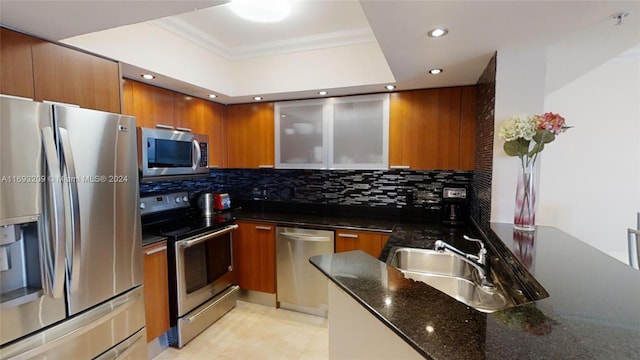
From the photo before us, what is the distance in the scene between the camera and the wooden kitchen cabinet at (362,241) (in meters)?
2.58

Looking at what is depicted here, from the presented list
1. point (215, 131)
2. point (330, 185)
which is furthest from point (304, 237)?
point (215, 131)

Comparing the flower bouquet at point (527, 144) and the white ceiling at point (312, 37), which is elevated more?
the white ceiling at point (312, 37)

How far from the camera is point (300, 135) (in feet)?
9.98

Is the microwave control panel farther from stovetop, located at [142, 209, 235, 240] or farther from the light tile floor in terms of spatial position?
the light tile floor

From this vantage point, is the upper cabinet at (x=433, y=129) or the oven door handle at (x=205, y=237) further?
the upper cabinet at (x=433, y=129)

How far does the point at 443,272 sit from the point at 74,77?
2478 mm

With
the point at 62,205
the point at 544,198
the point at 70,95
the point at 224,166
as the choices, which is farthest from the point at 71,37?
the point at 544,198

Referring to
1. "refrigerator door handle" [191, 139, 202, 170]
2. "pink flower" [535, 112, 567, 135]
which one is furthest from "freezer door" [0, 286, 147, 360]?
"pink flower" [535, 112, 567, 135]

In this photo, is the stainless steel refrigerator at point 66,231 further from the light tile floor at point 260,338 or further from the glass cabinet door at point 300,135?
the glass cabinet door at point 300,135

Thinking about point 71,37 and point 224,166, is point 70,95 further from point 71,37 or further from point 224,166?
point 224,166

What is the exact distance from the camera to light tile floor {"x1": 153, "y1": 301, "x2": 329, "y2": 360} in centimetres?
226

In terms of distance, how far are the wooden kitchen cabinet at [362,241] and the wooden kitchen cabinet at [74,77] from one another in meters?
1.96

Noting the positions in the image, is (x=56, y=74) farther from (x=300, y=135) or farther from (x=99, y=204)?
(x=300, y=135)

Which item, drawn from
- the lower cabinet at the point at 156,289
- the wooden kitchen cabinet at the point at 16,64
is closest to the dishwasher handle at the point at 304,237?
the lower cabinet at the point at 156,289
